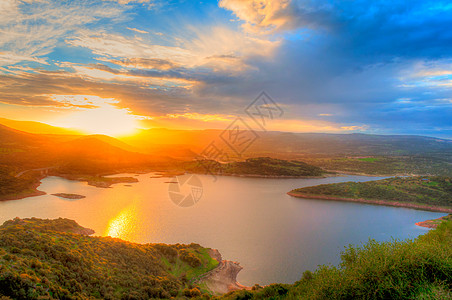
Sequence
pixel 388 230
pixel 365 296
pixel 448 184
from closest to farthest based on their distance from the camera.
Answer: pixel 365 296 → pixel 388 230 → pixel 448 184

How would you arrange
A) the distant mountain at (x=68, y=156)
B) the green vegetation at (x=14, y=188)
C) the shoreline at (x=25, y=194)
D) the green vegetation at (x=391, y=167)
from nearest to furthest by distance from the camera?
the shoreline at (x=25, y=194)
the green vegetation at (x=14, y=188)
the distant mountain at (x=68, y=156)
the green vegetation at (x=391, y=167)

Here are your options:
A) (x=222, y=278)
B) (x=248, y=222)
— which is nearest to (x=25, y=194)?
(x=248, y=222)

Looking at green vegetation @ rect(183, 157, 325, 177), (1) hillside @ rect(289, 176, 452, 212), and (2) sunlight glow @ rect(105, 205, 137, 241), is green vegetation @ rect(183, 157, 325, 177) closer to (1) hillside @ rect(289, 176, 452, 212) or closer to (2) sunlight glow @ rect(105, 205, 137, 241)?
(1) hillside @ rect(289, 176, 452, 212)

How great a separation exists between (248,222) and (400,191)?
44827 millimetres

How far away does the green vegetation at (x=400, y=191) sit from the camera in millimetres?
52925

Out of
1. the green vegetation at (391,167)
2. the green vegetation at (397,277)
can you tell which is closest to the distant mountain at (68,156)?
the green vegetation at (391,167)

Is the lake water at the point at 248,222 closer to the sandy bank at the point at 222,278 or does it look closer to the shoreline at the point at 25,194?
the sandy bank at the point at 222,278

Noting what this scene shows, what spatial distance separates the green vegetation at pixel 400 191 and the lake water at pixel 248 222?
5.22 m

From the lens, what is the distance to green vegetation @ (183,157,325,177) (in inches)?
3821

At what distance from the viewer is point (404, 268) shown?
11.0 m

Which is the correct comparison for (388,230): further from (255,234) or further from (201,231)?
(201,231)

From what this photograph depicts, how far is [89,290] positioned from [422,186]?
7453cm

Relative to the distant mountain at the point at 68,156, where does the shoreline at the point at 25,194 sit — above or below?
below

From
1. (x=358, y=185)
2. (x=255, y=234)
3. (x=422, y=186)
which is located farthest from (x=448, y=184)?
(x=255, y=234)
